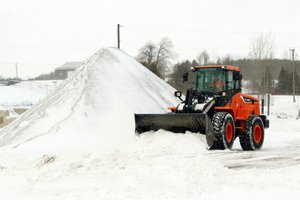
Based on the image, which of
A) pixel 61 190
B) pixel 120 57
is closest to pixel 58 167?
pixel 61 190

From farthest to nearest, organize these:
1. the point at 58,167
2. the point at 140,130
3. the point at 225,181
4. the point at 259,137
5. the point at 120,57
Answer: the point at 120,57 < the point at 259,137 < the point at 140,130 < the point at 58,167 < the point at 225,181

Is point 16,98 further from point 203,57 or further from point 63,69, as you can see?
point 63,69

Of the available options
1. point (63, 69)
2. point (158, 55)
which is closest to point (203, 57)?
point (158, 55)

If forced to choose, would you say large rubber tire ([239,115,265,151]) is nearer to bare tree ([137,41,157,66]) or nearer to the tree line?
the tree line

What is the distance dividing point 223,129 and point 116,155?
372 cm

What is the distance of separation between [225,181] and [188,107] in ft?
16.8

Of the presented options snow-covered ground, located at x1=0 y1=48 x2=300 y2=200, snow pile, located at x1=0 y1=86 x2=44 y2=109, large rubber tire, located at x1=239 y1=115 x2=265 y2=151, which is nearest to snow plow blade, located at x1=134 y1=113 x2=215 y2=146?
snow-covered ground, located at x1=0 y1=48 x2=300 y2=200

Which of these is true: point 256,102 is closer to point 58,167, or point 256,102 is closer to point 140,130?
point 140,130

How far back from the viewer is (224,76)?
13484mm

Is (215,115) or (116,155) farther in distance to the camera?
(215,115)

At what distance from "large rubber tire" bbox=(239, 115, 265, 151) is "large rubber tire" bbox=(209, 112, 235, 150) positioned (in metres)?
0.79

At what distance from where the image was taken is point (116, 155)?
386 inches

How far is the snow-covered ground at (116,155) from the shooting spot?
25.0 feet

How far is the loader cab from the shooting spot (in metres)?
13.4
